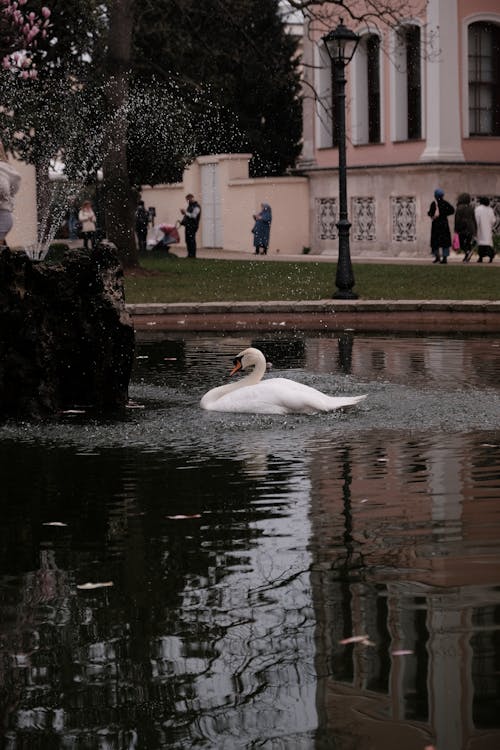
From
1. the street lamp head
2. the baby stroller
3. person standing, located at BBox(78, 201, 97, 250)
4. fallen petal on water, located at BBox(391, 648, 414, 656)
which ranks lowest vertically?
fallen petal on water, located at BBox(391, 648, 414, 656)

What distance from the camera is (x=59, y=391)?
38.1 ft

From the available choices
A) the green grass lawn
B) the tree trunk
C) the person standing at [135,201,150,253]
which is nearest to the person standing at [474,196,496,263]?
the green grass lawn

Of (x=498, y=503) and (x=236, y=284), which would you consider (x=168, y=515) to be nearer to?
(x=498, y=503)

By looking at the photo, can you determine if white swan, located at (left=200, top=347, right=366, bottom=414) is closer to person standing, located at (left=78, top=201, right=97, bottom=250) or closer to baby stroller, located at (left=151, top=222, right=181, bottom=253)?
baby stroller, located at (left=151, top=222, right=181, bottom=253)

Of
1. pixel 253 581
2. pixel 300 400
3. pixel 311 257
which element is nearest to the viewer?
pixel 253 581

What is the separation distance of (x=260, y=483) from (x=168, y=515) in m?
0.91

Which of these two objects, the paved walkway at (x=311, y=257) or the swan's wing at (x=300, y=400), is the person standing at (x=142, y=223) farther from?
the swan's wing at (x=300, y=400)

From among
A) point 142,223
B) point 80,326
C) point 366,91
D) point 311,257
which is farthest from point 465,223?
point 80,326

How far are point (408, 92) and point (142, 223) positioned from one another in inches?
437

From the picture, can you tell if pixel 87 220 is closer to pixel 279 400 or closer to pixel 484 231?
pixel 484 231

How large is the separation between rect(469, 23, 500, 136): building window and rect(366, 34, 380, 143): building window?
2.64 metres

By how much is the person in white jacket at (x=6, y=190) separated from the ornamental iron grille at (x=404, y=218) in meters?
24.8

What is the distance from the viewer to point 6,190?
13.6 metres

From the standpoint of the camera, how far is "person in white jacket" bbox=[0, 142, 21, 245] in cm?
1351
